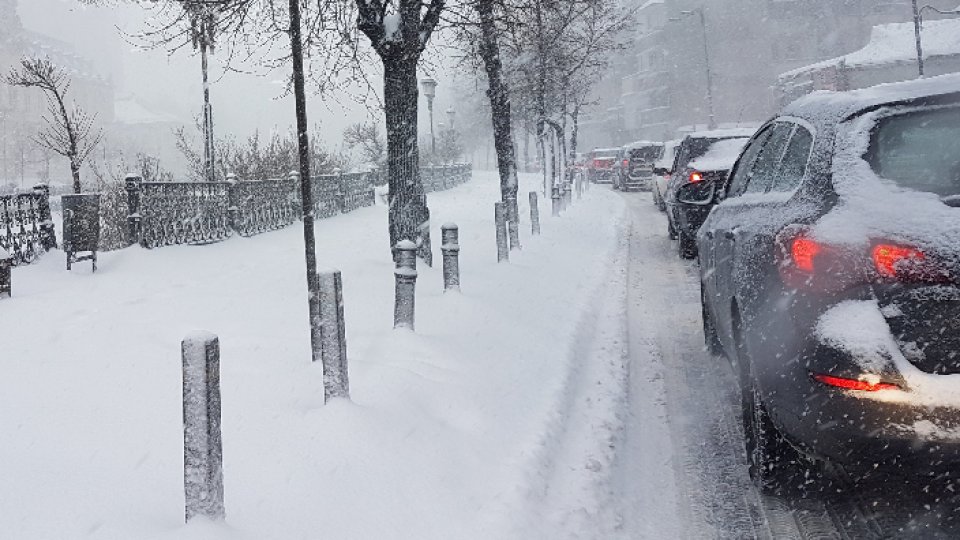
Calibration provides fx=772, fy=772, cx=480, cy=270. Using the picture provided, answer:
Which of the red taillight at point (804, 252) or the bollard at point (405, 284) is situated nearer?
the red taillight at point (804, 252)

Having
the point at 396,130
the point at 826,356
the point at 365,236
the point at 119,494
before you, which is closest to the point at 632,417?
the point at 826,356

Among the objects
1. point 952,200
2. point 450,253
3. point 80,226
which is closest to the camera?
point 952,200

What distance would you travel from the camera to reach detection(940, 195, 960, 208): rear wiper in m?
2.79

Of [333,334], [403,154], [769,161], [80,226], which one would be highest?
[403,154]

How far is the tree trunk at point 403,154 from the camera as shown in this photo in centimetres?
962

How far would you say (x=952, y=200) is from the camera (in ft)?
9.21

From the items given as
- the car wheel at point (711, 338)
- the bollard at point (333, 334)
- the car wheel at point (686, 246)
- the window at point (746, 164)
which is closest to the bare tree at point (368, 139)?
the car wheel at point (686, 246)

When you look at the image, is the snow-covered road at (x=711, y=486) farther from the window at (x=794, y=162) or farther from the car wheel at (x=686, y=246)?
the car wheel at (x=686, y=246)

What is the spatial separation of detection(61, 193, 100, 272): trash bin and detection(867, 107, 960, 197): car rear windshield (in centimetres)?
1146

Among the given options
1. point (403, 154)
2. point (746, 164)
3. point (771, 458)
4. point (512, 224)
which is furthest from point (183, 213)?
point (771, 458)

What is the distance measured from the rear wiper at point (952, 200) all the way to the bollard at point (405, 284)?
3.75m

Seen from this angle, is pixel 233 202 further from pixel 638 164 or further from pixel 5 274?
pixel 638 164

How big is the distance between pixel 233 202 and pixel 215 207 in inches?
22.9

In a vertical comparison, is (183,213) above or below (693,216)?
above
